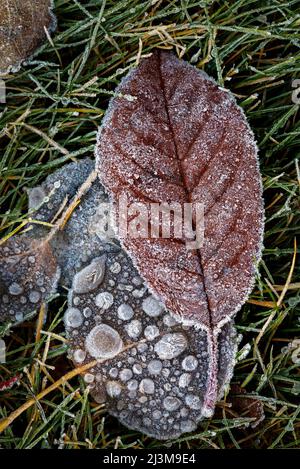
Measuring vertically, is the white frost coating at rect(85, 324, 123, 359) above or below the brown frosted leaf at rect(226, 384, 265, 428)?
above

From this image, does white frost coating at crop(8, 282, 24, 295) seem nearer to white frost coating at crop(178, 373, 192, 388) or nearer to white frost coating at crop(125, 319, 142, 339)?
white frost coating at crop(125, 319, 142, 339)

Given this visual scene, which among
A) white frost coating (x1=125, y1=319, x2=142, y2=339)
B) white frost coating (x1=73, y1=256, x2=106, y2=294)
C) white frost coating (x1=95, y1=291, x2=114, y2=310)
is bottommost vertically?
white frost coating (x1=125, y1=319, x2=142, y2=339)

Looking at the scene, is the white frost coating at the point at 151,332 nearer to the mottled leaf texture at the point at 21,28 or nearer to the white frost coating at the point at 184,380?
the white frost coating at the point at 184,380

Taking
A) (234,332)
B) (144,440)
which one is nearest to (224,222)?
(234,332)

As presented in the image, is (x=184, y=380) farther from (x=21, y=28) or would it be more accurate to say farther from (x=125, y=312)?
(x=21, y=28)

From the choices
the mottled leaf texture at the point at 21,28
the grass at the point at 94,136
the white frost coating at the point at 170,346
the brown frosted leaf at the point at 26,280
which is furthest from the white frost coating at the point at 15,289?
the mottled leaf texture at the point at 21,28

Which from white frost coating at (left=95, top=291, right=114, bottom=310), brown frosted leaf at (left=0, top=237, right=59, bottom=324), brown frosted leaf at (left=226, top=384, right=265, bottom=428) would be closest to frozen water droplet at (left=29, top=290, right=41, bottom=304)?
brown frosted leaf at (left=0, top=237, right=59, bottom=324)
